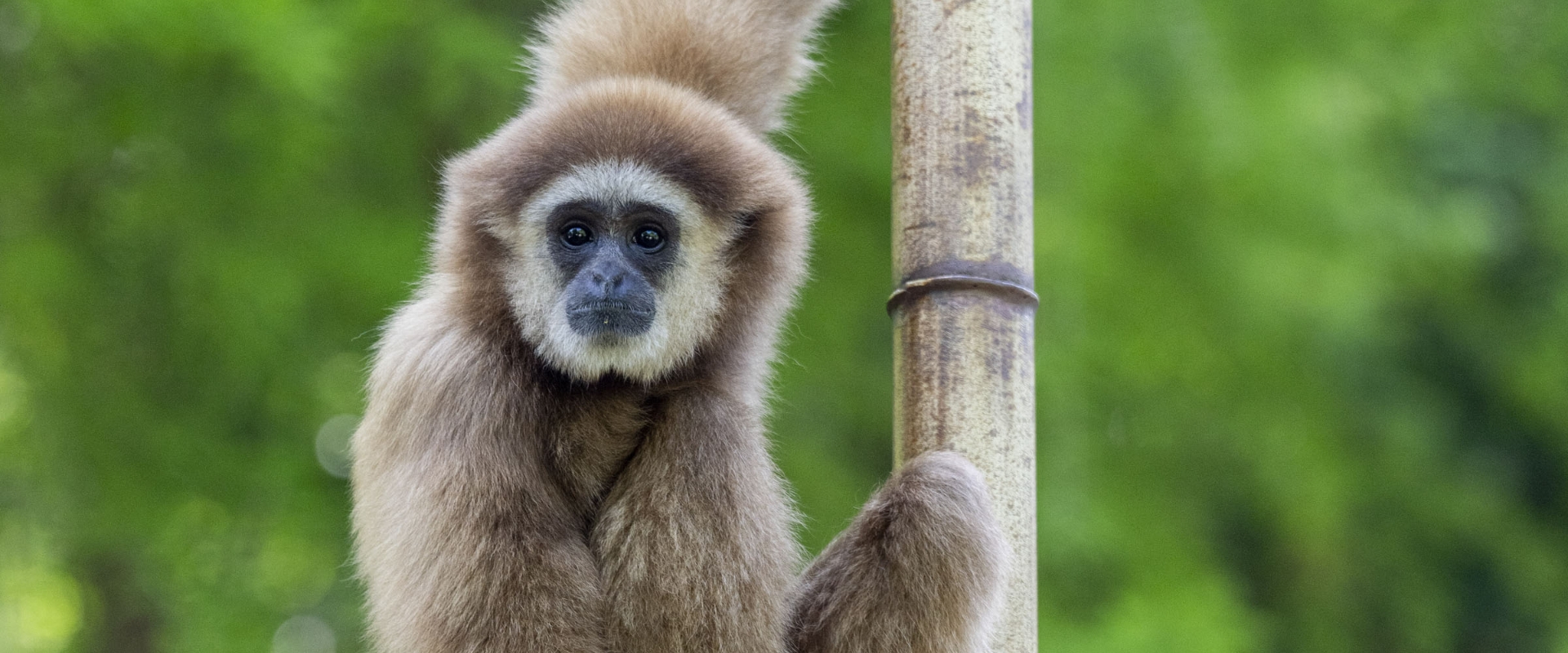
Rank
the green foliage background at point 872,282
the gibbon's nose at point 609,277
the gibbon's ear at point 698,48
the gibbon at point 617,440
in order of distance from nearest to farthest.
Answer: the gibbon at point 617,440 < the gibbon's nose at point 609,277 < the gibbon's ear at point 698,48 < the green foliage background at point 872,282

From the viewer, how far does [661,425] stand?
12.4 feet

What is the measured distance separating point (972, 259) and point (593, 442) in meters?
1.06

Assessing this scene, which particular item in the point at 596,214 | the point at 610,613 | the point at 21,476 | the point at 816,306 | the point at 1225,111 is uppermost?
the point at 1225,111

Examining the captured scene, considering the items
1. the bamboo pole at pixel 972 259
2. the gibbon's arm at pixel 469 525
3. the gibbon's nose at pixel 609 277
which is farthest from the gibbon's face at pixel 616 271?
the bamboo pole at pixel 972 259

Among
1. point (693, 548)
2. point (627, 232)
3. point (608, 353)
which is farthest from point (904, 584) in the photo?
point (627, 232)

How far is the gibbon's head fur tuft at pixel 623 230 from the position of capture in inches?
149

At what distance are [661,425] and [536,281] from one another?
0.53 metres

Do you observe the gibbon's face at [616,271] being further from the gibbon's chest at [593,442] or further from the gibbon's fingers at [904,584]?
the gibbon's fingers at [904,584]

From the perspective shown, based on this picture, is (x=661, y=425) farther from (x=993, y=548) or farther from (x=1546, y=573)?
(x=1546, y=573)

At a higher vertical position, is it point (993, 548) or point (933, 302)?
point (933, 302)

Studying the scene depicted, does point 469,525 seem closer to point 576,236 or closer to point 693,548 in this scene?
point 693,548

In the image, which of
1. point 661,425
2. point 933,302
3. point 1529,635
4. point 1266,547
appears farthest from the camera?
point 1529,635

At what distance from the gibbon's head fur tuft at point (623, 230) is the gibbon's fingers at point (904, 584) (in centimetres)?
68

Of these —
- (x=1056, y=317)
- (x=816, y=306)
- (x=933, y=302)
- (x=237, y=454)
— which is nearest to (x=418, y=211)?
(x=237, y=454)
